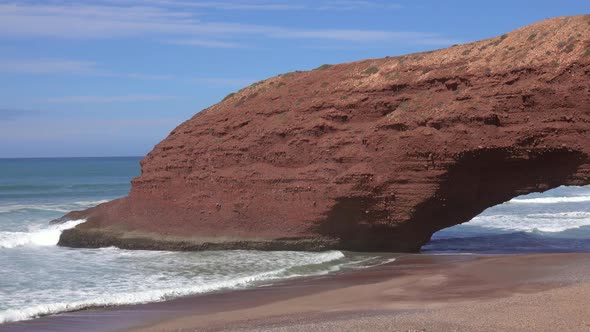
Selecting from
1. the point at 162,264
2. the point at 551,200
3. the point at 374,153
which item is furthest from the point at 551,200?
the point at 162,264

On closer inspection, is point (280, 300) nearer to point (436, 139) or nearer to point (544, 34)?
point (436, 139)

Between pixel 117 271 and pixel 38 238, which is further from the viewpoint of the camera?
pixel 38 238

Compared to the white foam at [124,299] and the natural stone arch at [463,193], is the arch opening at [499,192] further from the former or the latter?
the white foam at [124,299]

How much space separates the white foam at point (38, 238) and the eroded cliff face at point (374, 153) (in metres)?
0.82

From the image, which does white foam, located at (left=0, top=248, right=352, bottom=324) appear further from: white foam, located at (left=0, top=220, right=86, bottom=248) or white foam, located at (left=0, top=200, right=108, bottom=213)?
white foam, located at (left=0, top=200, right=108, bottom=213)

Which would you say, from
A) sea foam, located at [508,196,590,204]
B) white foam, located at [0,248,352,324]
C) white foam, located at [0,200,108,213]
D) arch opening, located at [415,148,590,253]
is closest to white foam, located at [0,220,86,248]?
white foam, located at [0,248,352,324]

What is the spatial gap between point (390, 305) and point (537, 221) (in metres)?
18.7

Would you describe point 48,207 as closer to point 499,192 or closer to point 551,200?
point 499,192

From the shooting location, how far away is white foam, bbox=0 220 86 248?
22.2 metres

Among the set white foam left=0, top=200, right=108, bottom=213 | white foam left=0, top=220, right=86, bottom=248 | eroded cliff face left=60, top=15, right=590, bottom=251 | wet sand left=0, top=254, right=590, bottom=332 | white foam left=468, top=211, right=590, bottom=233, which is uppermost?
eroded cliff face left=60, top=15, right=590, bottom=251

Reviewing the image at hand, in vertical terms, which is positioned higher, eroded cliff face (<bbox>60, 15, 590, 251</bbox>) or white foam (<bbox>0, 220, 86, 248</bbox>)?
eroded cliff face (<bbox>60, 15, 590, 251</bbox>)

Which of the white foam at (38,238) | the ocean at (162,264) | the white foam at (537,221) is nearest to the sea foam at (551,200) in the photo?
the white foam at (537,221)

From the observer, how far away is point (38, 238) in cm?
2267

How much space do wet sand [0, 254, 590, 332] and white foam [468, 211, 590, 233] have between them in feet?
32.8
